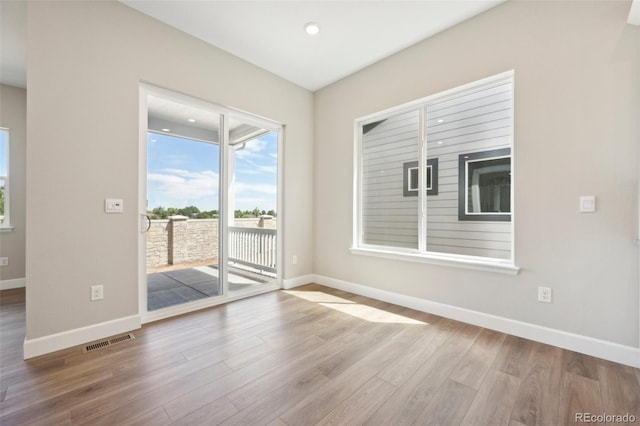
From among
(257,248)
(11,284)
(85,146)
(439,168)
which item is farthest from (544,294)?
(11,284)

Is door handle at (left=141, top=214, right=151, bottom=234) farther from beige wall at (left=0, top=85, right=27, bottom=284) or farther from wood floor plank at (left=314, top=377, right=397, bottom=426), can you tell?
beige wall at (left=0, top=85, right=27, bottom=284)

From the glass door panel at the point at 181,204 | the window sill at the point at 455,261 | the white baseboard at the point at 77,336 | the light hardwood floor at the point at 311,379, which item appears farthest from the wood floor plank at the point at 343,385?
the glass door panel at the point at 181,204

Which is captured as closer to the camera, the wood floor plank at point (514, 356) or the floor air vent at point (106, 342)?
the wood floor plank at point (514, 356)

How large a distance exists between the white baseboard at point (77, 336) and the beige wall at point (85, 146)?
4 centimetres

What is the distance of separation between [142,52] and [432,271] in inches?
142

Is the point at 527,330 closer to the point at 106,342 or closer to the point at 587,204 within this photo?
the point at 587,204

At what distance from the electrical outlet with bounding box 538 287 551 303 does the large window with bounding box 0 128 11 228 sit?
21.3 ft

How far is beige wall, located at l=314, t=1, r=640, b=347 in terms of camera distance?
1924 mm

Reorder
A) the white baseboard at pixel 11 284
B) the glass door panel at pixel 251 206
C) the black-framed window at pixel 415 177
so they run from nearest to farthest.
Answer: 1. the black-framed window at pixel 415 177
2. the glass door panel at pixel 251 206
3. the white baseboard at pixel 11 284

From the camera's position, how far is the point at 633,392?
5.30 feet

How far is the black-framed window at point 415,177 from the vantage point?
307 cm

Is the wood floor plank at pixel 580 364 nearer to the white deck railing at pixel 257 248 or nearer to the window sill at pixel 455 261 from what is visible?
the window sill at pixel 455 261

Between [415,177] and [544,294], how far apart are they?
1640 mm

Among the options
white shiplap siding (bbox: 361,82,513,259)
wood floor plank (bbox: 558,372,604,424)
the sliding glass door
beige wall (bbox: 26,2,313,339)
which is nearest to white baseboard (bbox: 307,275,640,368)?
wood floor plank (bbox: 558,372,604,424)
